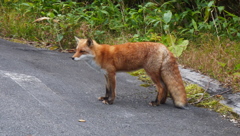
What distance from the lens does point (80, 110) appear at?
5.11 metres

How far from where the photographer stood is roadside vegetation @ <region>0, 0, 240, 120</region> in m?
7.83

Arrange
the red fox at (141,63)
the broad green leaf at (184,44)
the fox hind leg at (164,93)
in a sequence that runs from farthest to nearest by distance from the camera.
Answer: the broad green leaf at (184,44) < the fox hind leg at (164,93) < the red fox at (141,63)

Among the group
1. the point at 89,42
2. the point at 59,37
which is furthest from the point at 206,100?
the point at 59,37

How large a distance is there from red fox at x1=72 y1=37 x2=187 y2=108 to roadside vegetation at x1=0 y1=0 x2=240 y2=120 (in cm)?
164

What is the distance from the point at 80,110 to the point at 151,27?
493 cm

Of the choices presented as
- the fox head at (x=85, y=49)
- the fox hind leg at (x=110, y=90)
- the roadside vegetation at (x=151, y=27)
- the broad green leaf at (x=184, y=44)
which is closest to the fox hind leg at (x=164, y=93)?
the fox hind leg at (x=110, y=90)

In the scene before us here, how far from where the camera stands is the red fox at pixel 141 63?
5.61 metres

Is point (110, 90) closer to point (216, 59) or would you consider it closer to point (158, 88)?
point (158, 88)

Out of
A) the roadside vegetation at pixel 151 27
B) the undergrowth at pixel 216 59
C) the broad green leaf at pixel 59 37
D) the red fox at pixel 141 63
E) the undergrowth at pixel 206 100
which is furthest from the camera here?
the broad green leaf at pixel 59 37

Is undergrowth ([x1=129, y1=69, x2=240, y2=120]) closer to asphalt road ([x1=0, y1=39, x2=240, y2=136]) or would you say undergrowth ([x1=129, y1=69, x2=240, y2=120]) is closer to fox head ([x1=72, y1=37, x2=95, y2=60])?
asphalt road ([x1=0, y1=39, x2=240, y2=136])

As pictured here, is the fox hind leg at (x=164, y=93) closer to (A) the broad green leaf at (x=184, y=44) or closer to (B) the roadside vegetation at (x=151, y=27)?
(B) the roadside vegetation at (x=151, y=27)

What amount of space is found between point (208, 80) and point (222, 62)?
0.83 meters

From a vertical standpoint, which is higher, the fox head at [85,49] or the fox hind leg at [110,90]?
the fox head at [85,49]

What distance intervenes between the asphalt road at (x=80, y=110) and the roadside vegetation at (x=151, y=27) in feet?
5.59
